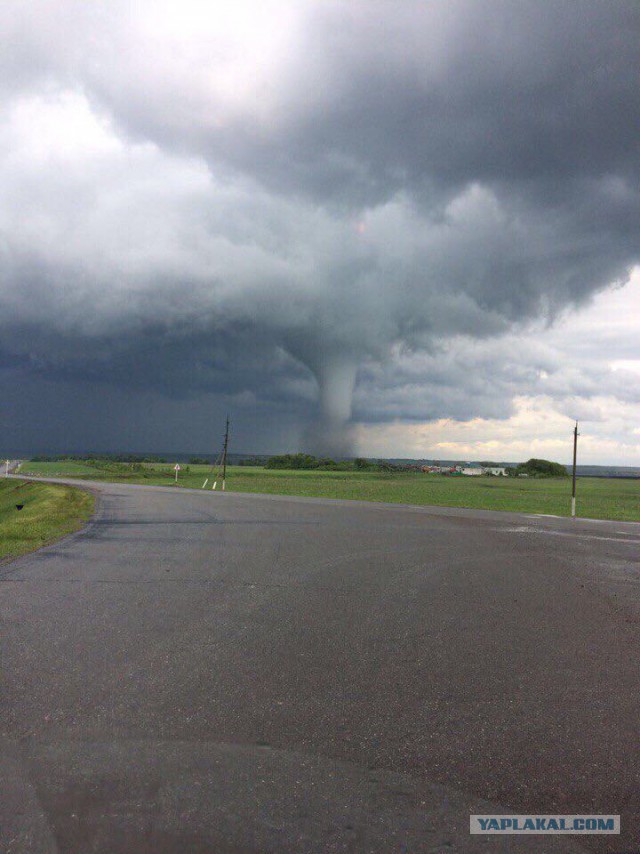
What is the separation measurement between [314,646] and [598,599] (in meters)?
5.30

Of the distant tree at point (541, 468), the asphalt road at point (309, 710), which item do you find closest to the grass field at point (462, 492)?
the asphalt road at point (309, 710)

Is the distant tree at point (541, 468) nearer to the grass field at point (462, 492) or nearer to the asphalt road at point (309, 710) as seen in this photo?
the grass field at point (462, 492)

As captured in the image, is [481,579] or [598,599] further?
[481,579]

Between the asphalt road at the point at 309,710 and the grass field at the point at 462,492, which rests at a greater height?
the asphalt road at the point at 309,710

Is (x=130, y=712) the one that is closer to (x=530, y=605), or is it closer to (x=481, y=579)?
(x=530, y=605)

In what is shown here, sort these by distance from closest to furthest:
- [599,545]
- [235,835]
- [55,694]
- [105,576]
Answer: [235,835] → [55,694] → [105,576] → [599,545]

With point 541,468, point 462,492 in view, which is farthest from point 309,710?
point 541,468

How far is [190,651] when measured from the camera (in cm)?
604

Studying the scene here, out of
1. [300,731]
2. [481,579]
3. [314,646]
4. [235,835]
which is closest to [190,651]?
[314,646]

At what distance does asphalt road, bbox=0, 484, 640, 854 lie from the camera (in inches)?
128

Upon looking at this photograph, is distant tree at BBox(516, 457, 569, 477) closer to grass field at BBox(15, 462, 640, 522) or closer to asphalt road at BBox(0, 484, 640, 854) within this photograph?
grass field at BBox(15, 462, 640, 522)

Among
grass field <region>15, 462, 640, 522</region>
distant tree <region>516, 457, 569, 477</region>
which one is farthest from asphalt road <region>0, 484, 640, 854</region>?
distant tree <region>516, 457, 569, 477</region>

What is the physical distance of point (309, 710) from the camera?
4.63 meters

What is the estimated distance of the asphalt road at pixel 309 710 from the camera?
324 cm
